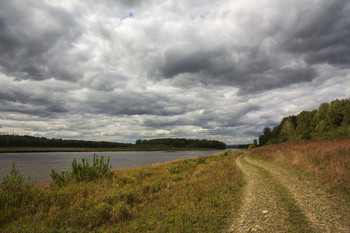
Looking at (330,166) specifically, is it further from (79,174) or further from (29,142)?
(29,142)

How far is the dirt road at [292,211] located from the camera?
572cm

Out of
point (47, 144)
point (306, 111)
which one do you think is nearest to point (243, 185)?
point (306, 111)

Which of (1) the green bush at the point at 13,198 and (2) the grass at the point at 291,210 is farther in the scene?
(1) the green bush at the point at 13,198

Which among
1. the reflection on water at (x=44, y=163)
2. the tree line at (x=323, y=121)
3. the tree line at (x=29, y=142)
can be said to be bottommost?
the reflection on water at (x=44, y=163)

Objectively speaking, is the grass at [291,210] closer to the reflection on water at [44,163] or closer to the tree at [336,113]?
the reflection on water at [44,163]

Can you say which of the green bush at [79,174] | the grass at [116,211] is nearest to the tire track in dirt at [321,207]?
the grass at [116,211]

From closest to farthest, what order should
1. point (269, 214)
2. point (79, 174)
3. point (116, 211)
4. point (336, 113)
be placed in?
point (269, 214), point (116, 211), point (79, 174), point (336, 113)

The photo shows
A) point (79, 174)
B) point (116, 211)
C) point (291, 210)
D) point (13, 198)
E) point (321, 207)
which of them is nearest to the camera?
point (291, 210)

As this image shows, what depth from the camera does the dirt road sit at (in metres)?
5.72

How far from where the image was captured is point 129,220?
8.26 meters

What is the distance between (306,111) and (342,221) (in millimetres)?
103830

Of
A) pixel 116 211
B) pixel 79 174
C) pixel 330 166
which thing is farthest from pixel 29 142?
pixel 330 166

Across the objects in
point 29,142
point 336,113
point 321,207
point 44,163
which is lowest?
point 44,163

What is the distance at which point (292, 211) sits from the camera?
22.4 ft
